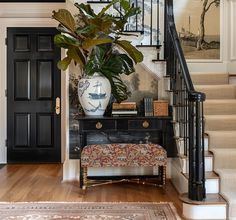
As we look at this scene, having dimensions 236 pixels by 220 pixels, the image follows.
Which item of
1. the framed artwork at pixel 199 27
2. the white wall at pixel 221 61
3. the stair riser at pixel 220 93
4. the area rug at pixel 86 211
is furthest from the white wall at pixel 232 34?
the area rug at pixel 86 211

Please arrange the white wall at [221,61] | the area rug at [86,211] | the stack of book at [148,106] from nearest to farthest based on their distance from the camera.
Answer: the area rug at [86,211] < the stack of book at [148,106] < the white wall at [221,61]

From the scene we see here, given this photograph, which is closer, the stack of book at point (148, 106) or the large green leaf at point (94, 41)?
the large green leaf at point (94, 41)

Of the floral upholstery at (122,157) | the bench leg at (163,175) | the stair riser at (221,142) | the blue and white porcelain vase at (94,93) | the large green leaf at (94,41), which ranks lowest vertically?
the bench leg at (163,175)

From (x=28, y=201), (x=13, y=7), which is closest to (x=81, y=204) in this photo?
(x=28, y=201)

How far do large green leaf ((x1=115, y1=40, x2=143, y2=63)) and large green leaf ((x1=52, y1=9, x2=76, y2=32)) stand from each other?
1.84ft

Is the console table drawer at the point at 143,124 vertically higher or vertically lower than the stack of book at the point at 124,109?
lower

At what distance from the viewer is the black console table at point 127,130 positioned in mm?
4375

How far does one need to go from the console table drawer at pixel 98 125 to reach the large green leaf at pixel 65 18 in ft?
3.65

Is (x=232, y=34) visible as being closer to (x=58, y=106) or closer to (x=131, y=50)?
(x=131, y=50)

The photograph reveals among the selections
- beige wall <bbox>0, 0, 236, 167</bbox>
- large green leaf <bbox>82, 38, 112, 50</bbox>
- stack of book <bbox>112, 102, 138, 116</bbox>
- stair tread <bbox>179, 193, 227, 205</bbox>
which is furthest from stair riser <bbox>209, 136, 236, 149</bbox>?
beige wall <bbox>0, 0, 236, 167</bbox>

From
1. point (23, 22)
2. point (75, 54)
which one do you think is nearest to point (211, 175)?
point (75, 54)

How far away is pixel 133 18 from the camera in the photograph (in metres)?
4.85

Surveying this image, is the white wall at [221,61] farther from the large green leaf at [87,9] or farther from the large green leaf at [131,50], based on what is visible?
the large green leaf at [87,9]

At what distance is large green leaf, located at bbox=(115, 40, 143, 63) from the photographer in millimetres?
4273
